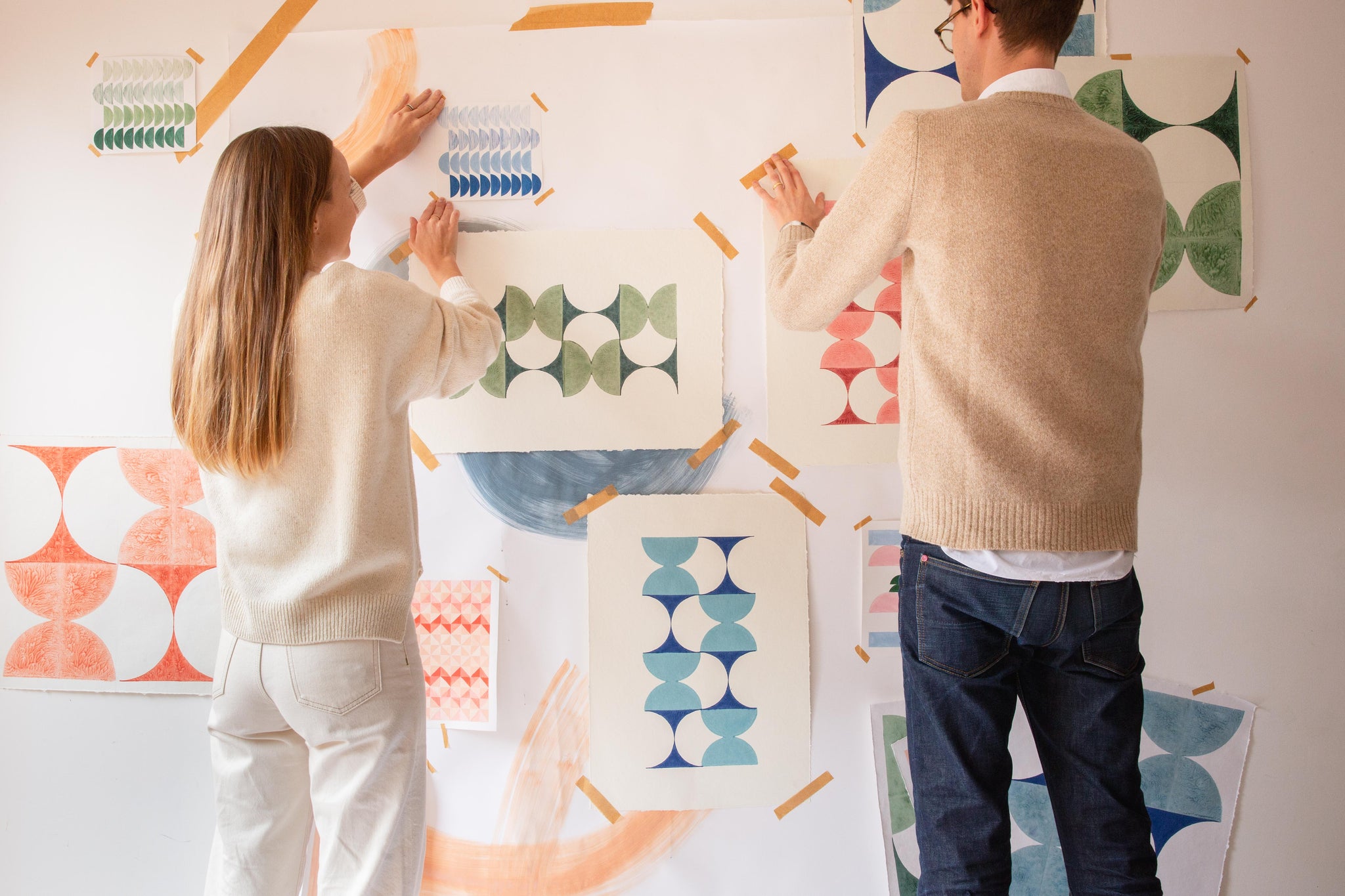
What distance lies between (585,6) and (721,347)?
2.02ft

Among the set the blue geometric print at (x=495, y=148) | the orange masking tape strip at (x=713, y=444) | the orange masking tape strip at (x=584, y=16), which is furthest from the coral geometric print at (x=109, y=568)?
the orange masking tape strip at (x=584, y=16)

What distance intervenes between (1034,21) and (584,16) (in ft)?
2.42

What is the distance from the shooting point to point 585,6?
50.4 inches

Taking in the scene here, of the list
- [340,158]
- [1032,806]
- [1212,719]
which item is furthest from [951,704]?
[340,158]

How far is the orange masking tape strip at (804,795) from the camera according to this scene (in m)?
1.32

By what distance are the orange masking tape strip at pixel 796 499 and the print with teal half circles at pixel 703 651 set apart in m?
0.10

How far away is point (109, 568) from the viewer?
136cm

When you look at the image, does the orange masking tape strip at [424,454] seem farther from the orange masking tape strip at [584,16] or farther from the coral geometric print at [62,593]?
the orange masking tape strip at [584,16]

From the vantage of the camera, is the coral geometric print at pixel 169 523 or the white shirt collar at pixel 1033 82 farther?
the coral geometric print at pixel 169 523

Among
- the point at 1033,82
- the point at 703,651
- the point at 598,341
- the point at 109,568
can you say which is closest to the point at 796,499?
the point at 703,651

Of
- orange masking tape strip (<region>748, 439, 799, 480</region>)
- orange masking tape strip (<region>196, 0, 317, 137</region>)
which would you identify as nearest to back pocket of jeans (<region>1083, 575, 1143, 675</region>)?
orange masking tape strip (<region>748, 439, 799, 480</region>)

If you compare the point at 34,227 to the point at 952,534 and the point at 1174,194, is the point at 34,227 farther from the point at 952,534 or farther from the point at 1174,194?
the point at 1174,194

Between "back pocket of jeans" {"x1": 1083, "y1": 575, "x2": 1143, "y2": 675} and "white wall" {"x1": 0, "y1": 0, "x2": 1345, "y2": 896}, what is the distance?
0.45m

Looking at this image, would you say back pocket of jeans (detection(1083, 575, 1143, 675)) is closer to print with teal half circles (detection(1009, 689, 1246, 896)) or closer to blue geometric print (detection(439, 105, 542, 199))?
print with teal half circles (detection(1009, 689, 1246, 896))
